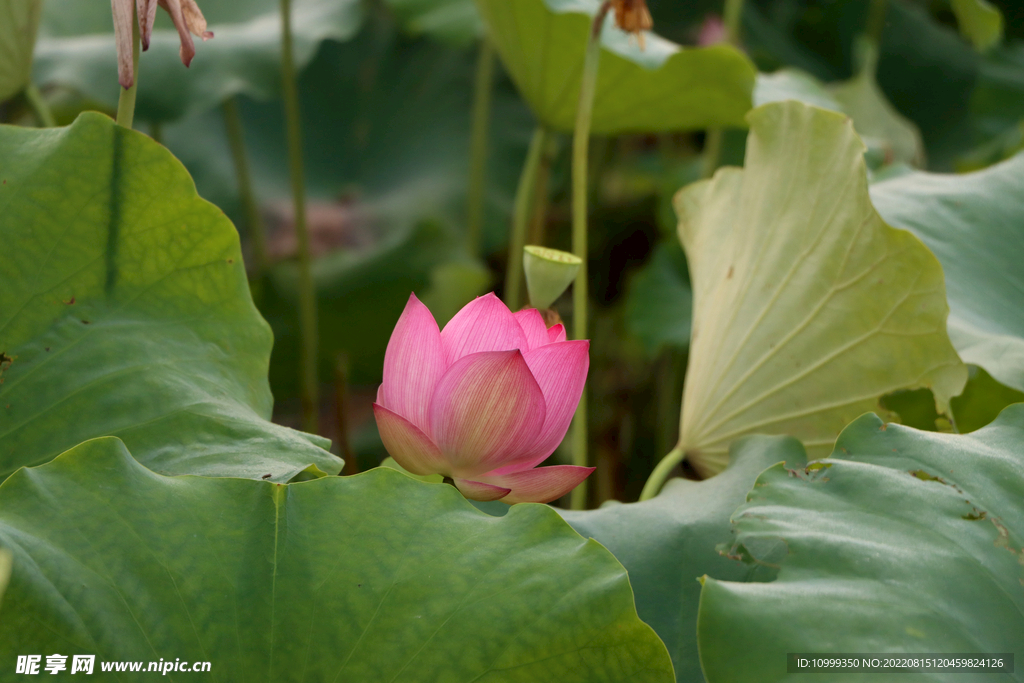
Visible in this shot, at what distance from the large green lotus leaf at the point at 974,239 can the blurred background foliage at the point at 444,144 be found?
1.09 ft

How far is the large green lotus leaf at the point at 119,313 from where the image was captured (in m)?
0.54

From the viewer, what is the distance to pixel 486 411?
0.48 meters

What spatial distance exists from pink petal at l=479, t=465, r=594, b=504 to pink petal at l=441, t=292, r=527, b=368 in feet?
0.27

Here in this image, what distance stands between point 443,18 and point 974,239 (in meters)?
1.06

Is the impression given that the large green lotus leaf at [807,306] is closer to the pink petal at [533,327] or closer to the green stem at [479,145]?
the pink petal at [533,327]

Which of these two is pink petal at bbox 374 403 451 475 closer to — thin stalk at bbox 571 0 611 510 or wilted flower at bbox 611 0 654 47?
thin stalk at bbox 571 0 611 510

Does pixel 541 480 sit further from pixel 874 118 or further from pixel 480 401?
pixel 874 118

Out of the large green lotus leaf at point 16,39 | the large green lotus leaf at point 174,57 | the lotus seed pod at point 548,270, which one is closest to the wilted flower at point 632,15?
the lotus seed pod at point 548,270

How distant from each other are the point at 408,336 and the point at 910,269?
438 mm

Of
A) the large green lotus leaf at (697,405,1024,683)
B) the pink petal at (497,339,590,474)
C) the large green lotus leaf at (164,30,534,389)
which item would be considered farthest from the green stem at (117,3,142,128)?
the large green lotus leaf at (164,30,534,389)

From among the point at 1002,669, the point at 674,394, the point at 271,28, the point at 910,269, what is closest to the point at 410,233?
the point at 271,28

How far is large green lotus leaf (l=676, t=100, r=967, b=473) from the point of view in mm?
658

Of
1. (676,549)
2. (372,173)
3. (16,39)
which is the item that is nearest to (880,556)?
(676,549)

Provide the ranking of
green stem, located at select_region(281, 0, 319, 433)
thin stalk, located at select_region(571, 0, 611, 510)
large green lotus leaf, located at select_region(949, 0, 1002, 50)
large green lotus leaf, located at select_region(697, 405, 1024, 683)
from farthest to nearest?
1. large green lotus leaf, located at select_region(949, 0, 1002, 50)
2. green stem, located at select_region(281, 0, 319, 433)
3. thin stalk, located at select_region(571, 0, 611, 510)
4. large green lotus leaf, located at select_region(697, 405, 1024, 683)
